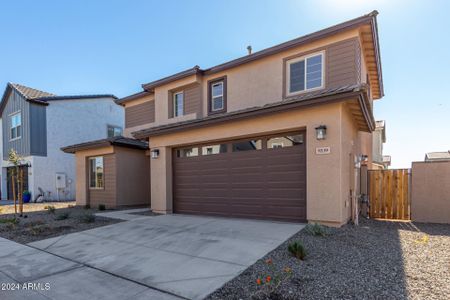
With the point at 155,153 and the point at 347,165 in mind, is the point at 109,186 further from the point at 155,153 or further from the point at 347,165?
the point at 347,165

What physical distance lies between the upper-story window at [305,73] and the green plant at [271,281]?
7095 millimetres

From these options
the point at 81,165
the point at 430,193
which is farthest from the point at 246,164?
the point at 81,165

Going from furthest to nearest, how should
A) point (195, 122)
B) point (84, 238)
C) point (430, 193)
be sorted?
point (195, 122), point (430, 193), point (84, 238)

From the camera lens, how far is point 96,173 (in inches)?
537

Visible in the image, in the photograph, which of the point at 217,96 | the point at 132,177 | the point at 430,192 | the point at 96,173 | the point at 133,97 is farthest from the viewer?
the point at 133,97

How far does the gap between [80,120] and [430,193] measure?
71.1ft

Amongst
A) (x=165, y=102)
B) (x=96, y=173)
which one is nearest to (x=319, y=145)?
(x=165, y=102)

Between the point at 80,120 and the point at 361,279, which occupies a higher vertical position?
the point at 80,120

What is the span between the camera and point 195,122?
30.3 ft

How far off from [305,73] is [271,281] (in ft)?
26.4

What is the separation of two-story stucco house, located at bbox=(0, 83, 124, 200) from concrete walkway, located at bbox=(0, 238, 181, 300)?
15623 mm

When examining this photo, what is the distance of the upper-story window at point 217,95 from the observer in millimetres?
11883

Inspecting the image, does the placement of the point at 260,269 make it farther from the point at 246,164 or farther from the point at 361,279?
the point at 246,164

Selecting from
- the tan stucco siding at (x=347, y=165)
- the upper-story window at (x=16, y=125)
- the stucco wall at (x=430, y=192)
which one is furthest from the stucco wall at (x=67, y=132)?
the stucco wall at (x=430, y=192)
